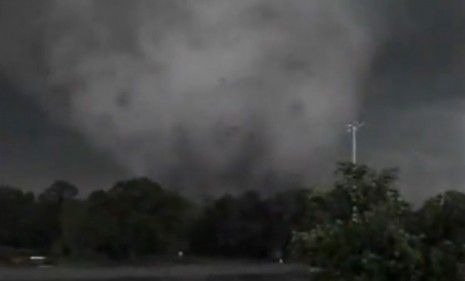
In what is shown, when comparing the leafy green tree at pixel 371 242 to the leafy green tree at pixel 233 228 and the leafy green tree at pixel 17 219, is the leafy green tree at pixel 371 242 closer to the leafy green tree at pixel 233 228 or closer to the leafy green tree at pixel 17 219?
the leafy green tree at pixel 233 228

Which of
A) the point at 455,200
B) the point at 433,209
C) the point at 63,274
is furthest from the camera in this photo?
the point at 63,274

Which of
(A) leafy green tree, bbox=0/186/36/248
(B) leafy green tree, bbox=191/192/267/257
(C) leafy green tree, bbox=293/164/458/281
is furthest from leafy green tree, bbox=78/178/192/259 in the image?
(C) leafy green tree, bbox=293/164/458/281

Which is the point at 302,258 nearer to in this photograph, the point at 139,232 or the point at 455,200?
the point at 455,200

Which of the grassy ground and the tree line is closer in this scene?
the grassy ground

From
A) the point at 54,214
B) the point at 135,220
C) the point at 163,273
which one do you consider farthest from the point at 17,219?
the point at 163,273

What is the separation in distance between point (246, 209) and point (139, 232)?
6.62 ft

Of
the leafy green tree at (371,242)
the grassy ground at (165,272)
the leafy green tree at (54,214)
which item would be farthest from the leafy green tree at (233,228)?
the leafy green tree at (371,242)

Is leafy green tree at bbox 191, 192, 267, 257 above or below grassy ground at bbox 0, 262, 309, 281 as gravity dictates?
above

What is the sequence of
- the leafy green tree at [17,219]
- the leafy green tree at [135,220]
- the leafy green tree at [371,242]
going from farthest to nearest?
the leafy green tree at [17,219], the leafy green tree at [135,220], the leafy green tree at [371,242]

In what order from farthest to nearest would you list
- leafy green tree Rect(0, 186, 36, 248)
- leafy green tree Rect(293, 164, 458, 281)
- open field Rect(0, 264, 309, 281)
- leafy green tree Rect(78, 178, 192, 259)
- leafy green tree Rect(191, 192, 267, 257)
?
leafy green tree Rect(0, 186, 36, 248) → leafy green tree Rect(78, 178, 192, 259) → leafy green tree Rect(191, 192, 267, 257) → open field Rect(0, 264, 309, 281) → leafy green tree Rect(293, 164, 458, 281)

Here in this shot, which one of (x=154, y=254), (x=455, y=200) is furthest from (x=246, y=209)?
(x=455, y=200)

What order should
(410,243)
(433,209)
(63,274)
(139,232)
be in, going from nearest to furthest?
(410,243), (433,209), (63,274), (139,232)

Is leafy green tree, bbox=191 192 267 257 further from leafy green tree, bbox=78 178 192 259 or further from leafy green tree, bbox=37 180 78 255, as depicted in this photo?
leafy green tree, bbox=37 180 78 255

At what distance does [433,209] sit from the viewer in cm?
762
